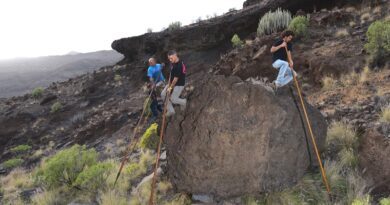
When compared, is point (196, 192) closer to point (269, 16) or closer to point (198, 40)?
point (269, 16)

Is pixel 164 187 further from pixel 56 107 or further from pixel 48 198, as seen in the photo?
pixel 56 107

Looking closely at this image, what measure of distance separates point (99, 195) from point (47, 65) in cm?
10249

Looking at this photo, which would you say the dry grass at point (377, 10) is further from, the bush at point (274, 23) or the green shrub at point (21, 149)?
the green shrub at point (21, 149)

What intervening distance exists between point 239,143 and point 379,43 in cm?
756

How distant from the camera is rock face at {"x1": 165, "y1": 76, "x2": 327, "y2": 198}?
6.56 m

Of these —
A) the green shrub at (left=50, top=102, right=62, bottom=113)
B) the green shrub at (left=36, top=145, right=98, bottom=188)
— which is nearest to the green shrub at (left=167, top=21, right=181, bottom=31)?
the green shrub at (left=50, top=102, right=62, bottom=113)

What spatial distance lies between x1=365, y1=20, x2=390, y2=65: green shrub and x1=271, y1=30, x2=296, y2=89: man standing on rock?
454 centimetres

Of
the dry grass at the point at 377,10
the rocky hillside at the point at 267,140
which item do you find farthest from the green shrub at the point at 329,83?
the dry grass at the point at 377,10

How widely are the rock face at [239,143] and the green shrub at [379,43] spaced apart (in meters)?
6.24

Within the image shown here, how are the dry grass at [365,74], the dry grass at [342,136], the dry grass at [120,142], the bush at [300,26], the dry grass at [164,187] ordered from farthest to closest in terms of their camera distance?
the dry grass at [120,142]
the bush at [300,26]
the dry grass at [365,74]
the dry grass at [164,187]
the dry grass at [342,136]

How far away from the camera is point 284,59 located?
860 cm

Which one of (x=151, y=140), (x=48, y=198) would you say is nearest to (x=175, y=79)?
(x=151, y=140)

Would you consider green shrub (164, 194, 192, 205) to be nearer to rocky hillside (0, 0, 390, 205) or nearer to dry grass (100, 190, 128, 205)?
rocky hillside (0, 0, 390, 205)

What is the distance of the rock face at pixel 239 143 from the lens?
6562 mm
